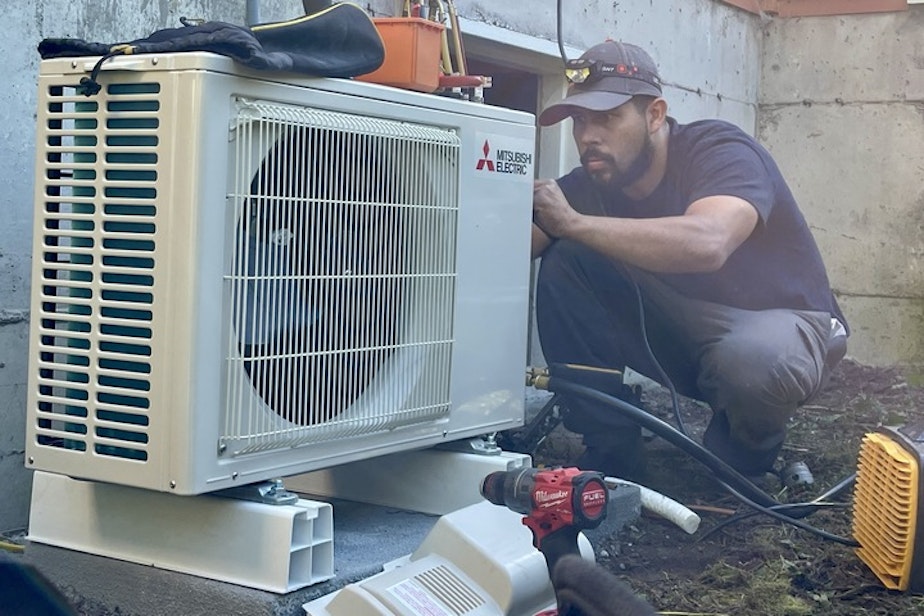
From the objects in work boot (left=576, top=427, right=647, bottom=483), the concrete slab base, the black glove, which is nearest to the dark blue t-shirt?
work boot (left=576, top=427, right=647, bottom=483)

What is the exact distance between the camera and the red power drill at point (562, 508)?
1932 mm

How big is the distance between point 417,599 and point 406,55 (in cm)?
113

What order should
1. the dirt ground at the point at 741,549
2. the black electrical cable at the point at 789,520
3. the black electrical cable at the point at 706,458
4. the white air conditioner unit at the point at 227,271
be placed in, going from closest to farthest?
the white air conditioner unit at the point at 227,271
the dirt ground at the point at 741,549
the black electrical cable at the point at 789,520
the black electrical cable at the point at 706,458

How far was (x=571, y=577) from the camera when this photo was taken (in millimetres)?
1428

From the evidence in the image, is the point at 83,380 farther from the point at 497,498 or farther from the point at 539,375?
the point at 539,375

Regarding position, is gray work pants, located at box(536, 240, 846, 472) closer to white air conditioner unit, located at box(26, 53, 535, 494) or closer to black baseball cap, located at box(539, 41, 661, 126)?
black baseball cap, located at box(539, 41, 661, 126)

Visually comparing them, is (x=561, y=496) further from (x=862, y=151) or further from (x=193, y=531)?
(x=862, y=151)

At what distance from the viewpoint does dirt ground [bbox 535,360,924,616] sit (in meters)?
2.52

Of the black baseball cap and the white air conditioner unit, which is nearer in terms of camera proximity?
the white air conditioner unit

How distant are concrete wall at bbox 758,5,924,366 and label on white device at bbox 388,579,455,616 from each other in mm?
4043

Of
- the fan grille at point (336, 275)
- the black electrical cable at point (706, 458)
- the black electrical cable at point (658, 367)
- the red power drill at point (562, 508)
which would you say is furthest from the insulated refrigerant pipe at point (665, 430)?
Answer: the red power drill at point (562, 508)

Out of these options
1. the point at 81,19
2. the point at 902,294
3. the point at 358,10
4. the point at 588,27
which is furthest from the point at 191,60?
the point at 902,294

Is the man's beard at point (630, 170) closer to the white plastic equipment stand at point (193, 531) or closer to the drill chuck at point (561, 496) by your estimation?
the white plastic equipment stand at point (193, 531)

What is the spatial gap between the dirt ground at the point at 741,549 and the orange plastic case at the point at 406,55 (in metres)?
1.23
